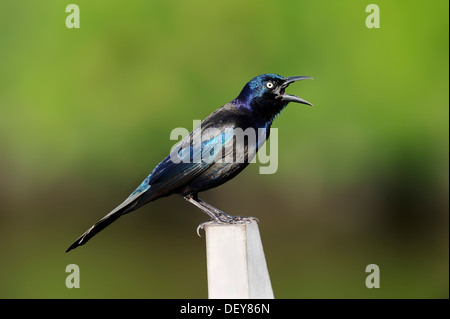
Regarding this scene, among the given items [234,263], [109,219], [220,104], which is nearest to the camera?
[234,263]

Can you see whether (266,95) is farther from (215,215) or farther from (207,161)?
(215,215)

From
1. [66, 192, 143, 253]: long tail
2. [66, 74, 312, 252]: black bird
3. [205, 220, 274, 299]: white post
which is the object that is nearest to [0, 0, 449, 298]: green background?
[66, 74, 312, 252]: black bird

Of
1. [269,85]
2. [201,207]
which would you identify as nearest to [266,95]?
[269,85]

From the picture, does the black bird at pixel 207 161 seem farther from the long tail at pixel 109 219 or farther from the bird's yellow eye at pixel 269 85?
the bird's yellow eye at pixel 269 85

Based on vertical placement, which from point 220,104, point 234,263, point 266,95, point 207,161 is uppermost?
point 220,104

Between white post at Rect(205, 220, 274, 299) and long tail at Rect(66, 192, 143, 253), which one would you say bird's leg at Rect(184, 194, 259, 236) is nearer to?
long tail at Rect(66, 192, 143, 253)

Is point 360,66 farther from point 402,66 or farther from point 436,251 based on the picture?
point 436,251

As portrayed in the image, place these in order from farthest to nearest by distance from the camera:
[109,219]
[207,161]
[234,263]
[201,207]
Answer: [201,207], [207,161], [109,219], [234,263]

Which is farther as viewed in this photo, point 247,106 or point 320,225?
point 320,225
